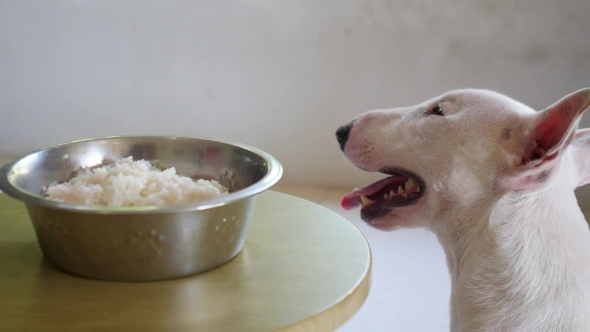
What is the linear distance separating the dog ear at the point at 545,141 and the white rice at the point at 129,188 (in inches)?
18.4

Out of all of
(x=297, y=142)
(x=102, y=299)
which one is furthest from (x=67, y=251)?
(x=297, y=142)

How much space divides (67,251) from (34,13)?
208cm

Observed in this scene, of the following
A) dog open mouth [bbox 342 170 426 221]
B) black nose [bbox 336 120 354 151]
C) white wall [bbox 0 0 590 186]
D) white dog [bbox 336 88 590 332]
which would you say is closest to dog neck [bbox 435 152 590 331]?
white dog [bbox 336 88 590 332]

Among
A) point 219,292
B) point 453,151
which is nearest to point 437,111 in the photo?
point 453,151

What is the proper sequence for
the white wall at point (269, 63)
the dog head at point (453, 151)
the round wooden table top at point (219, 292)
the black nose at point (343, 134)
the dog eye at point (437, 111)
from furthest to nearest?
1. the white wall at point (269, 63)
2. the black nose at point (343, 134)
3. the dog eye at point (437, 111)
4. the dog head at point (453, 151)
5. the round wooden table top at point (219, 292)

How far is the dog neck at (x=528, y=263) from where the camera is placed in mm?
837

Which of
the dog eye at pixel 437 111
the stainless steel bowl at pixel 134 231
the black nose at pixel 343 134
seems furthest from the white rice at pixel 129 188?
the dog eye at pixel 437 111

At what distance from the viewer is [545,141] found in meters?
0.83

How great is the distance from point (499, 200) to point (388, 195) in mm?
234

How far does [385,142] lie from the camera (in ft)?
3.38

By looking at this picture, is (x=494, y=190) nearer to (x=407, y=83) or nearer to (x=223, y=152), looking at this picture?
(x=223, y=152)

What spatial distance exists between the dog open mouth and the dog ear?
0.56 ft

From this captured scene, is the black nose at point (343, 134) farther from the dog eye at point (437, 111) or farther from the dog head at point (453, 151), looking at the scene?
the dog eye at point (437, 111)

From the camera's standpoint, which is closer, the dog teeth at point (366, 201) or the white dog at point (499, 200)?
the white dog at point (499, 200)
